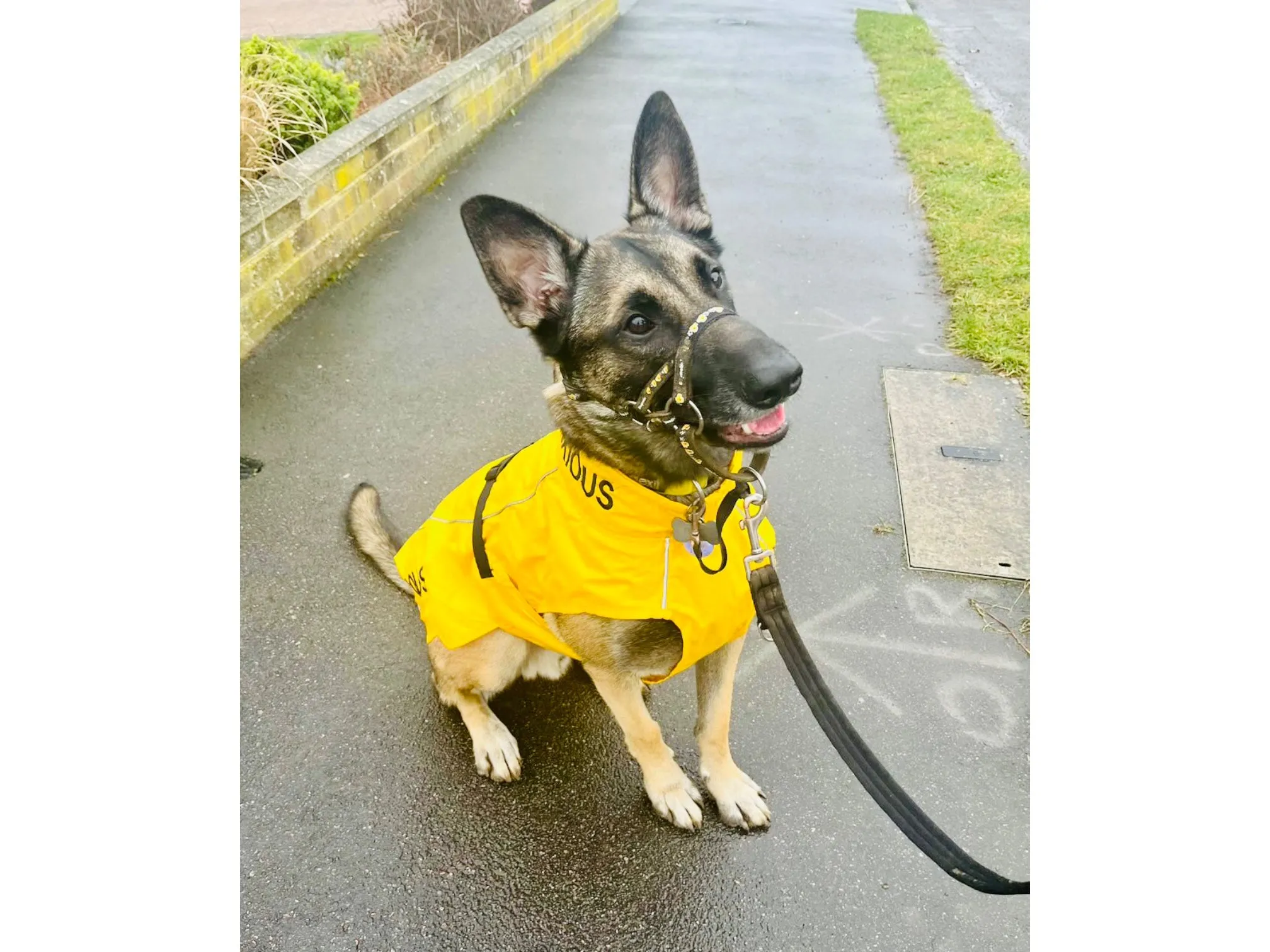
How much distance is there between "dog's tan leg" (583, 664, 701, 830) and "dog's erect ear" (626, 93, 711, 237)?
1497mm

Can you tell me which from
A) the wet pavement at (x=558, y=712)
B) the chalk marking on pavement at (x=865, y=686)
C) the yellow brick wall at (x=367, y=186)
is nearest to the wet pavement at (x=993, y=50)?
the wet pavement at (x=558, y=712)

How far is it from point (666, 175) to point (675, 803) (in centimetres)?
208

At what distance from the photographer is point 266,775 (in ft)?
9.04

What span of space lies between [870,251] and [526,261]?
191 inches

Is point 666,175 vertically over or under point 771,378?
over

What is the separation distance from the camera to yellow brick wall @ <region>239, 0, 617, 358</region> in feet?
16.2

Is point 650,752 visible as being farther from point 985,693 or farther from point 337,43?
point 337,43

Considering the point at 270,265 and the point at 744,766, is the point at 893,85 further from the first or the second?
the point at 744,766

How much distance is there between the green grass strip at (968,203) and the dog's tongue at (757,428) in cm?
311

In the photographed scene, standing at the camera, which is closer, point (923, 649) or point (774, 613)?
point (774, 613)

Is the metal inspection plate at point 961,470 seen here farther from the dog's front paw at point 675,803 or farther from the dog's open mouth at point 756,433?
the dog's open mouth at point 756,433

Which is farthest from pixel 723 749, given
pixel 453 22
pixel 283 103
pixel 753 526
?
pixel 453 22

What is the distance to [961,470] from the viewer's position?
13.0 feet

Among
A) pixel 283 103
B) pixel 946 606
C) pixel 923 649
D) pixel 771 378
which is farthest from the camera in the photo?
pixel 283 103
